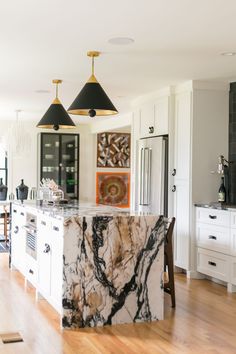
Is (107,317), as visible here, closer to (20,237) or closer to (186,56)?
(20,237)

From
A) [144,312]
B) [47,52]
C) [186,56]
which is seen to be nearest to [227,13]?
[186,56]

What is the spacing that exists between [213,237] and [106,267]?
2.02 m

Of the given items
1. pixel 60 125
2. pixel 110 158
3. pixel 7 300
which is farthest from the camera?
pixel 110 158

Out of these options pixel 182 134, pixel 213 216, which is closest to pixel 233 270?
pixel 213 216

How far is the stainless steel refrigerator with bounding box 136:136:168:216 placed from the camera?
666 cm

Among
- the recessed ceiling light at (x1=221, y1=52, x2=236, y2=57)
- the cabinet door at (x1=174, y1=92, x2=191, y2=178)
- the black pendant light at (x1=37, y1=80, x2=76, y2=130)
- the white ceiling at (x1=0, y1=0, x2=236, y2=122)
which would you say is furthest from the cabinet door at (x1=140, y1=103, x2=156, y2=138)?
the recessed ceiling light at (x1=221, y1=52, x2=236, y2=57)

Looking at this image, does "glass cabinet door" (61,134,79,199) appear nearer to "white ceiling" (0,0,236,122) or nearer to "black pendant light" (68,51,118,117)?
"white ceiling" (0,0,236,122)

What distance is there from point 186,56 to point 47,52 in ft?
4.57

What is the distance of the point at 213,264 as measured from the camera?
5.81 metres

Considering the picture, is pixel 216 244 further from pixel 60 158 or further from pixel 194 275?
pixel 60 158

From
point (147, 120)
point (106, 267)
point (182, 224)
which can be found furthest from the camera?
point (147, 120)

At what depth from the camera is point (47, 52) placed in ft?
16.1

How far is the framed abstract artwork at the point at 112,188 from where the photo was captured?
12.1m

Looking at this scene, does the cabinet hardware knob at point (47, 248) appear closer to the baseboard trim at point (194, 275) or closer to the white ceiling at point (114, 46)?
the white ceiling at point (114, 46)
